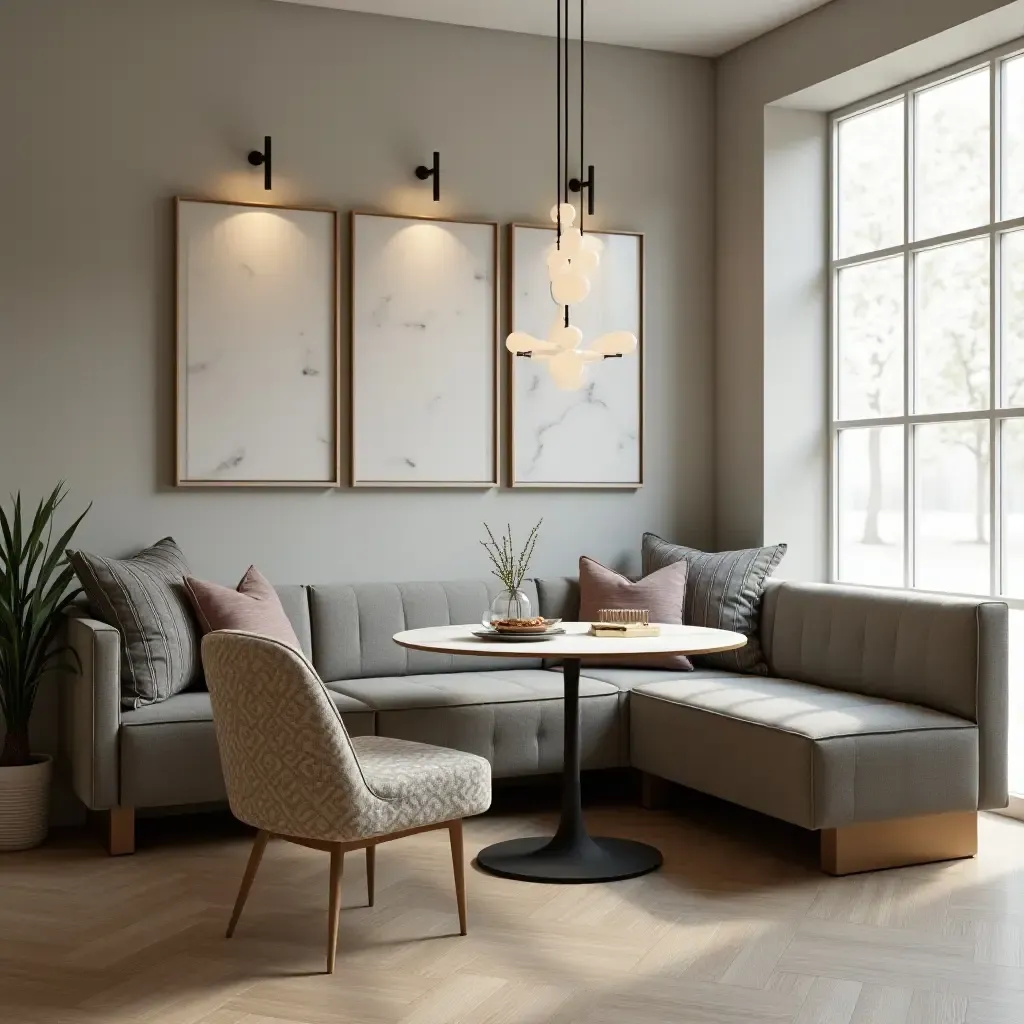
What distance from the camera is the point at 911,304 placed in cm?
487

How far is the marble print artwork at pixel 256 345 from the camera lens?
468 cm

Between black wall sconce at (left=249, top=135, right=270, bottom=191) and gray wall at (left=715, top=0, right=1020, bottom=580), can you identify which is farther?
gray wall at (left=715, top=0, right=1020, bottom=580)

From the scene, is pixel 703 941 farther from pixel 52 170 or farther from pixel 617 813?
pixel 52 170

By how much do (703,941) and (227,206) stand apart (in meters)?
3.06

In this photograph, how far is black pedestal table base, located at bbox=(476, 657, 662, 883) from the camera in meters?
3.71

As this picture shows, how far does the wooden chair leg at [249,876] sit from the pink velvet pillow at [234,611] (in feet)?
3.35

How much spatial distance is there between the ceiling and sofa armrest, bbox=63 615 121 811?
8.27ft

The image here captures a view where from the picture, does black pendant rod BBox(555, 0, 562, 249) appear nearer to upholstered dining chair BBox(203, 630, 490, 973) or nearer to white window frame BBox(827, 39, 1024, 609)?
white window frame BBox(827, 39, 1024, 609)

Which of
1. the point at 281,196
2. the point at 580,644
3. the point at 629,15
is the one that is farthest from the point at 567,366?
the point at 629,15

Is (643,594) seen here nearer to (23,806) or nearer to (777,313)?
(777,313)

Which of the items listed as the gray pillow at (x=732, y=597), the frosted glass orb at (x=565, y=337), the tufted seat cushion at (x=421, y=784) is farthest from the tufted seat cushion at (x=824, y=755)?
the frosted glass orb at (x=565, y=337)

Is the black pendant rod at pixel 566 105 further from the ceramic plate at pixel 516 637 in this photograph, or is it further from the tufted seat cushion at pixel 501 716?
the ceramic plate at pixel 516 637

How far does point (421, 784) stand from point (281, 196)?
2.63 m

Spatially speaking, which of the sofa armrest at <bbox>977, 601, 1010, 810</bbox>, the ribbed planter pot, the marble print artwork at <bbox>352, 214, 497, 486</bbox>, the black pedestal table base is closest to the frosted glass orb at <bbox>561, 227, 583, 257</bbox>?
the black pedestal table base
